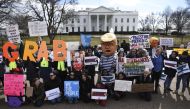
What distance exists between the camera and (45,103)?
10.8 metres

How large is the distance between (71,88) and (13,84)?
192cm

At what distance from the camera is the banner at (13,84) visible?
1064cm

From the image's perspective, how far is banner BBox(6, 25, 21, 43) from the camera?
1201 centimetres

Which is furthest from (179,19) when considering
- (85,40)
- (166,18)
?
(85,40)

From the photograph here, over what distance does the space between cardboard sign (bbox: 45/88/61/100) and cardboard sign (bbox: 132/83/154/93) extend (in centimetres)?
262

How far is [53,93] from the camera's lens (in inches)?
425

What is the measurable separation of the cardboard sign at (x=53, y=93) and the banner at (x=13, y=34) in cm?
260

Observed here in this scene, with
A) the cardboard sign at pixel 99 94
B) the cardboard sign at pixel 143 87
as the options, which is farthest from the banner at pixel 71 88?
the cardboard sign at pixel 143 87

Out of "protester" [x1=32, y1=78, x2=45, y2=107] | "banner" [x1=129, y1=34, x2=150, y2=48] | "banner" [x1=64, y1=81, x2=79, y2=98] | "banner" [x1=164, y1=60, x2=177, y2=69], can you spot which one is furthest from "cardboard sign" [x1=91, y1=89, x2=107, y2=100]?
"banner" [x1=164, y1=60, x2=177, y2=69]

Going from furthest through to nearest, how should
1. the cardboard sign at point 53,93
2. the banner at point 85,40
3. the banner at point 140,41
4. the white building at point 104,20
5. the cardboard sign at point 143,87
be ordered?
1. the white building at point 104,20
2. the banner at point 85,40
3. the banner at point 140,41
4. the cardboard sign at point 143,87
5. the cardboard sign at point 53,93

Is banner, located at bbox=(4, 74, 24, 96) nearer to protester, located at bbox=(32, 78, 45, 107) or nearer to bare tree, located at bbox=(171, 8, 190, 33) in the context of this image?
protester, located at bbox=(32, 78, 45, 107)

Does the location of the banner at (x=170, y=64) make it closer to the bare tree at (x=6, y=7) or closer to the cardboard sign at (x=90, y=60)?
the cardboard sign at (x=90, y=60)

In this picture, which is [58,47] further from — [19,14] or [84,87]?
[19,14]

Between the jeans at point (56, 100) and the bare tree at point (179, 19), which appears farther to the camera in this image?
the bare tree at point (179, 19)
